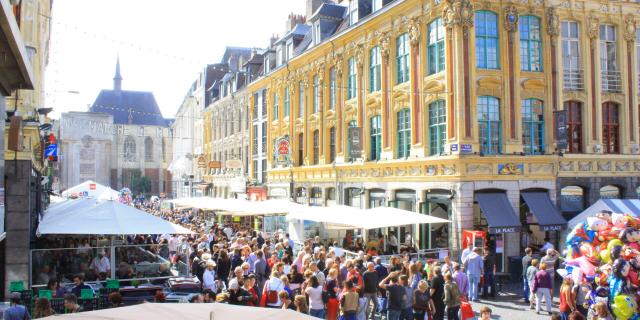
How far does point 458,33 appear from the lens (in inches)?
809

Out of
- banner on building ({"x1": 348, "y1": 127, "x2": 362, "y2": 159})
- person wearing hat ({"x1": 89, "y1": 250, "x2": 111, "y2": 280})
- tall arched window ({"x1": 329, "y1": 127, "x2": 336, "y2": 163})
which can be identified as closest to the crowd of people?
person wearing hat ({"x1": 89, "y1": 250, "x2": 111, "y2": 280})

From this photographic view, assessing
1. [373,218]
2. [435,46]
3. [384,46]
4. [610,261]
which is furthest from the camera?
[384,46]

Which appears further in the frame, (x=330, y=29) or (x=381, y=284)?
(x=330, y=29)

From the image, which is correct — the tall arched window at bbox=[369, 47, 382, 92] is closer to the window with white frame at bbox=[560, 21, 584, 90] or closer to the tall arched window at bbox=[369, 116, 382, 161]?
the tall arched window at bbox=[369, 116, 382, 161]

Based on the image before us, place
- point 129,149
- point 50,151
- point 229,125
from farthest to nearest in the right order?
point 129,149, point 229,125, point 50,151

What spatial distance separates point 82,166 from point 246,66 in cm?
5078

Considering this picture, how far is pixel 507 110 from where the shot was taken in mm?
21047

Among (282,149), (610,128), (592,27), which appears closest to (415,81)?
(592,27)

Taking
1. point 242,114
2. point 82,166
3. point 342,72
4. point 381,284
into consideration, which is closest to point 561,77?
point 342,72

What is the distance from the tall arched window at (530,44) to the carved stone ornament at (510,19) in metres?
0.56

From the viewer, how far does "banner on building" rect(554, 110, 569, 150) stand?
2016cm

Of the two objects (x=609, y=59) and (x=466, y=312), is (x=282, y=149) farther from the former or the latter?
(x=466, y=312)

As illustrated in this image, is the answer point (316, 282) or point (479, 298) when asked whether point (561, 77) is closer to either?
point (479, 298)

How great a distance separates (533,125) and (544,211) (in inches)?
125
